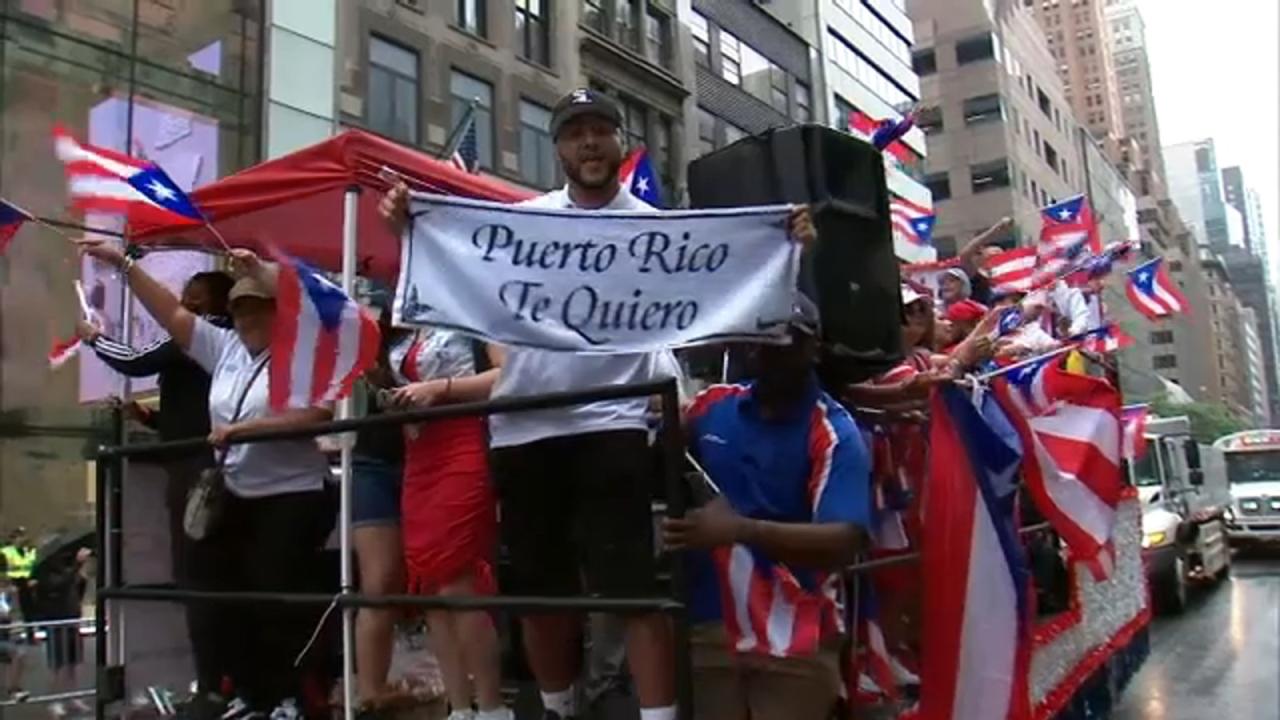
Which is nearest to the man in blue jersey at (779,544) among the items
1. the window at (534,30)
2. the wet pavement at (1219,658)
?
the wet pavement at (1219,658)

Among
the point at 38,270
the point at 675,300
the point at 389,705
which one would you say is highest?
the point at 38,270

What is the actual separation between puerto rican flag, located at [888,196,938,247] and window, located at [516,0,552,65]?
15.9 m

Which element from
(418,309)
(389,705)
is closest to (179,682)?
(389,705)

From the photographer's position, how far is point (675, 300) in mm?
3002

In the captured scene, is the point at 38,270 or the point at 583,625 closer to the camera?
the point at 583,625

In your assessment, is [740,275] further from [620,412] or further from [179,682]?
[179,682]

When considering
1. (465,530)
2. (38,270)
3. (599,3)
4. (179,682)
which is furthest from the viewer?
(599,3)

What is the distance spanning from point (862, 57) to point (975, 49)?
14.3 ft

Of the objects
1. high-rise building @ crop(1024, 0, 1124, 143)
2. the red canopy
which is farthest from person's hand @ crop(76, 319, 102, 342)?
high-rise building @ crop(1024, 0, 1124, 143)

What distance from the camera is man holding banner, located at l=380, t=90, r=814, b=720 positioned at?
2.96 meters

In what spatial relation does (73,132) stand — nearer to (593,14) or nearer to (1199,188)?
(1199,188)

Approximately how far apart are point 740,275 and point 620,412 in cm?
52

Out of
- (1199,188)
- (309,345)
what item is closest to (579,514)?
(309,345)

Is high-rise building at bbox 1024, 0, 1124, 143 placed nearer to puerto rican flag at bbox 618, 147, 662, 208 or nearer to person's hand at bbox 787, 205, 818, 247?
puerto rican flag at bbox 618, 147, 662, 208
